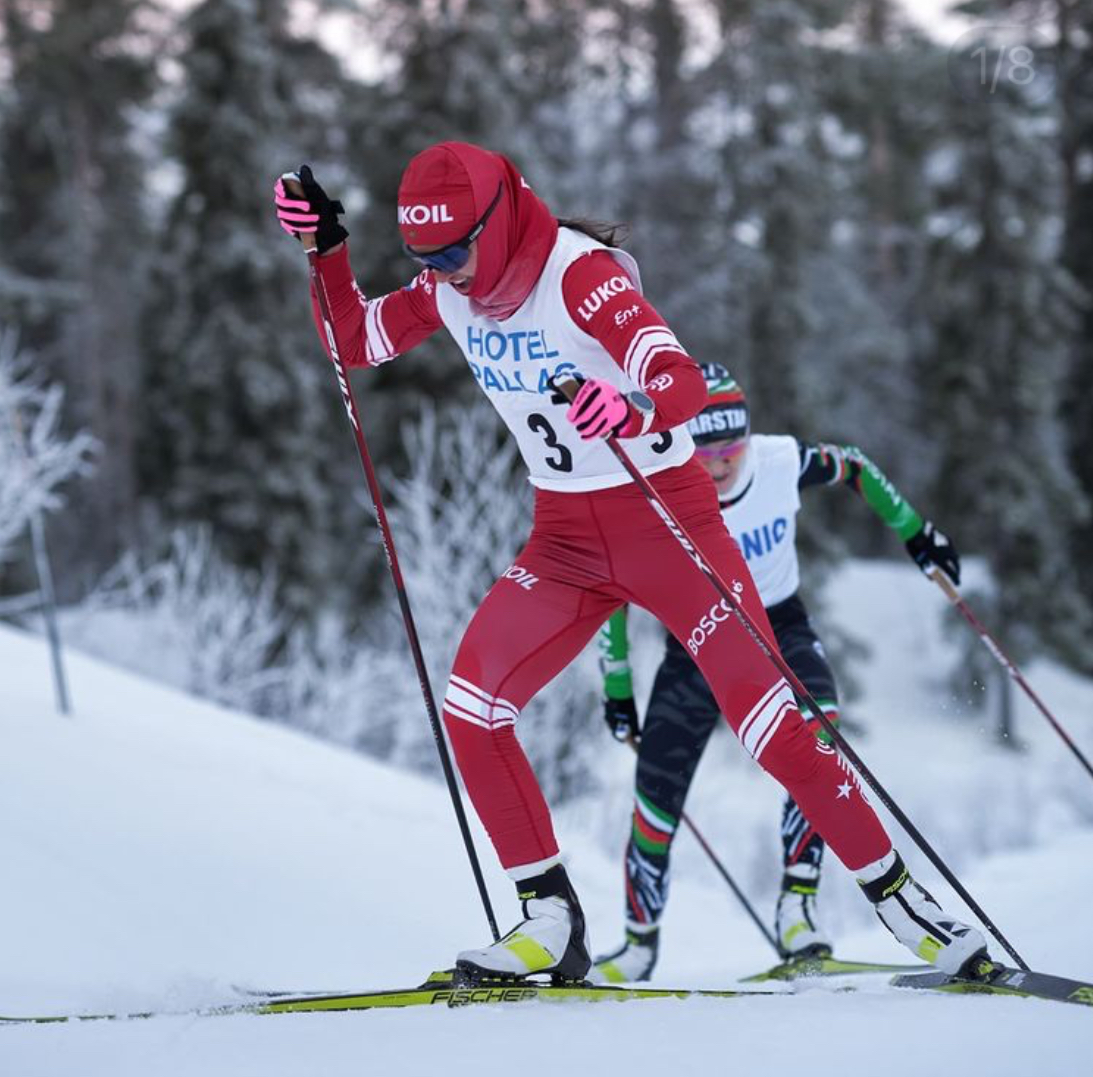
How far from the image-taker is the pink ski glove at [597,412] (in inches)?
109

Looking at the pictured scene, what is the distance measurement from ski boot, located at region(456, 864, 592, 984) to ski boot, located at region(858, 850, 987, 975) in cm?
70

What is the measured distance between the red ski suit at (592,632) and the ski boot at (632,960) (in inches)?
63.1

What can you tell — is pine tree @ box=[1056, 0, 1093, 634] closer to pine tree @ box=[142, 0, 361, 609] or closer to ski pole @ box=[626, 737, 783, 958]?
pine tree @ box=[142, 0, 361, 609]

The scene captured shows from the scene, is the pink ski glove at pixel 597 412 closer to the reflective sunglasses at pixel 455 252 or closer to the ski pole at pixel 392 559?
the reflective sunglasses at pixel 455 252

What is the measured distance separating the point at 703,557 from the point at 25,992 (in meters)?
2.40

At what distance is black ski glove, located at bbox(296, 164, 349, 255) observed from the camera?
3.42 m

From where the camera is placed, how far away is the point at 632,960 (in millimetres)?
4609

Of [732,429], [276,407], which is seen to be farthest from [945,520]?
[732,429]

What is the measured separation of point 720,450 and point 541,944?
1815 millimetres

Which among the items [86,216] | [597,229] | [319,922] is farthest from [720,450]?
[86,216]

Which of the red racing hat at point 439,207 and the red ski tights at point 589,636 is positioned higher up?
the red racing hat at point 439,207

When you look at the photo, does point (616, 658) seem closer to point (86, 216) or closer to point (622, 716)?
point (622, 716)

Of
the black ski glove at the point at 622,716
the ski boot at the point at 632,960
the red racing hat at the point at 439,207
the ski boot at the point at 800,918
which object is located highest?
the red racing hat at the point at 439,207

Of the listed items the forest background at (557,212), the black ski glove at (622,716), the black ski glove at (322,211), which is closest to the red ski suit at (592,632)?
the black ski glove at (322,211)
